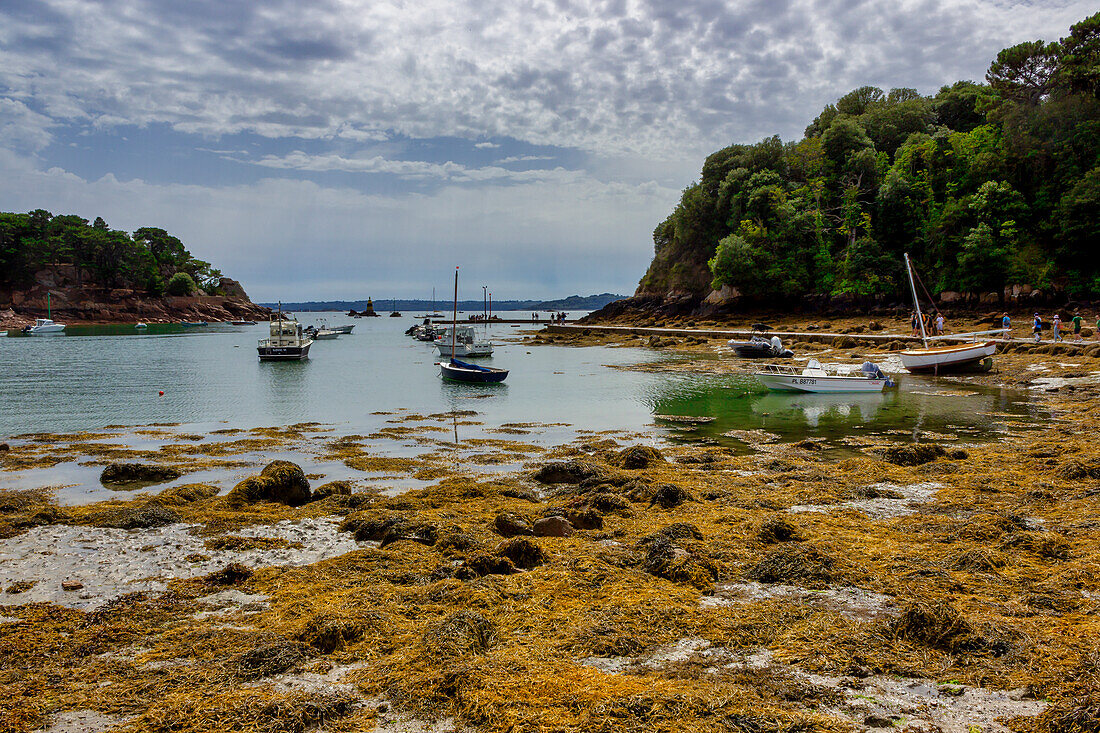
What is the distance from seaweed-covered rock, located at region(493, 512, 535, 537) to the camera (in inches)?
456

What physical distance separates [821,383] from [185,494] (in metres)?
29.0

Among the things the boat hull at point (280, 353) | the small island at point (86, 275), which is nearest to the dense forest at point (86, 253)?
the small island at point (86, 275)

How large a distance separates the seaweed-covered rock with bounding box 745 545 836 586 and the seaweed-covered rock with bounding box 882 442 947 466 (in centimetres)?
861

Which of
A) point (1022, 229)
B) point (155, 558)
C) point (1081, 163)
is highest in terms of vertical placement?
point (1081, 163)

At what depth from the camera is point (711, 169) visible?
301 ft

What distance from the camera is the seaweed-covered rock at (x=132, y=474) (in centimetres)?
1677

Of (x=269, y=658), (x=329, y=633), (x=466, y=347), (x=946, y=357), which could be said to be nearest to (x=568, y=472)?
(x=329, y=633)

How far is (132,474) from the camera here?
667 inches

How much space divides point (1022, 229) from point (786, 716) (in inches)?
2620

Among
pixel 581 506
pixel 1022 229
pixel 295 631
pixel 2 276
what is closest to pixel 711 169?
pixel 1022 229

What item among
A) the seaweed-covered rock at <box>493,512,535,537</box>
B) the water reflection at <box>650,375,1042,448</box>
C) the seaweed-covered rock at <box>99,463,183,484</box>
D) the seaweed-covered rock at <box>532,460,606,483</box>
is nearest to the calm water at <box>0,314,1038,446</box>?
the water reflection at <box>650,375,1042,448</box>

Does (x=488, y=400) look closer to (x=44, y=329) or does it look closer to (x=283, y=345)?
(x=283, y=345)

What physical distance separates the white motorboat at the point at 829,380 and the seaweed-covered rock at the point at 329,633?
29126 millimetres

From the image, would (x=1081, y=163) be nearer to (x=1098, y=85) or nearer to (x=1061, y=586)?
(x=1098, y=85)
